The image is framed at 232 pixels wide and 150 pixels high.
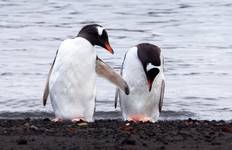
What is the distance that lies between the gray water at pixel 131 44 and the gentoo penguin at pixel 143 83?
0.86m

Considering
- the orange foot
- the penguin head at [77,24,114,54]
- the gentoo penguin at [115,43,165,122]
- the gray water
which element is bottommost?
the gray water

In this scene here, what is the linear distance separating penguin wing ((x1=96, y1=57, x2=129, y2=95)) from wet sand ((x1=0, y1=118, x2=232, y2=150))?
5.02 feet

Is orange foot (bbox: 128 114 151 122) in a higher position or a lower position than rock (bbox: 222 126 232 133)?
lower

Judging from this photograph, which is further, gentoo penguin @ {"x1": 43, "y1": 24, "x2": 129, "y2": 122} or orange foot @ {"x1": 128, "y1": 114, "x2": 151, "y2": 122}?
orange foot @ {"x1": 128, "y1": 114, "x2": 151, "y2": 122}

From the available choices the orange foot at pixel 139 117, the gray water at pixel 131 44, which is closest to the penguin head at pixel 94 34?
the orange foot at pixel 139 117

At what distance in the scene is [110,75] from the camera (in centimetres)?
1180

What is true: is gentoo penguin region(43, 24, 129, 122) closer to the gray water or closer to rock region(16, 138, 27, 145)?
the gray water

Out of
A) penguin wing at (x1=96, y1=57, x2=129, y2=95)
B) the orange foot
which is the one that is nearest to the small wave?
the orange foot

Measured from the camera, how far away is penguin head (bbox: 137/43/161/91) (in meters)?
11.8

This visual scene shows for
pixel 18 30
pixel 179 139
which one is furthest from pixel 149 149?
pixel 18 30

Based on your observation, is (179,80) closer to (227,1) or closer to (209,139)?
(209,139)

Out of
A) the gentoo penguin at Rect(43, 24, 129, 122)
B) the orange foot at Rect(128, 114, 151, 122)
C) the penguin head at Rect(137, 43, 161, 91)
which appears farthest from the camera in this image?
the orange foot at Rect(128, 114, 151, 122)

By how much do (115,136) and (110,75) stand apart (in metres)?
2.82

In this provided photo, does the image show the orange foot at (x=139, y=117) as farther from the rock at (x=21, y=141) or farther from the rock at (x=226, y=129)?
the rock at (x=21, y=141)
